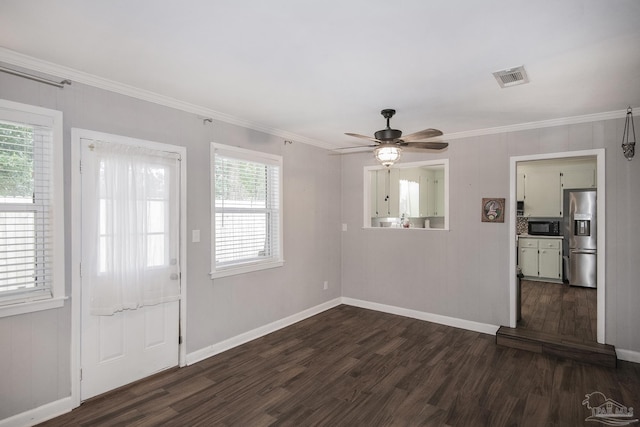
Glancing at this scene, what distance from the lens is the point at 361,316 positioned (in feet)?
16.5

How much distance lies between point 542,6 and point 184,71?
2.40 metres

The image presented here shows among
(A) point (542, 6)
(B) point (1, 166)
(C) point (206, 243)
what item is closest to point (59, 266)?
(B) point (1, 166)

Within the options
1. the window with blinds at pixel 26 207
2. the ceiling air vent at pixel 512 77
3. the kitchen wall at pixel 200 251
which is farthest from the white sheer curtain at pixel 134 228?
the ceiling air vent at pixel 512 77

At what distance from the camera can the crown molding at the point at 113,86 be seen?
238 cm

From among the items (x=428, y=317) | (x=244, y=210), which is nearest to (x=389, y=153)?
(x=244, y=210)

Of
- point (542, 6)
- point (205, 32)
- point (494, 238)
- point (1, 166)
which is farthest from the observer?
point (494, 238)

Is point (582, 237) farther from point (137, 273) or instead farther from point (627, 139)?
point (137, 273)

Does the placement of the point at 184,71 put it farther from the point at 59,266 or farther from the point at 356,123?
the point at 356,123

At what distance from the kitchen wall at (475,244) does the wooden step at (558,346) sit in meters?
0.26

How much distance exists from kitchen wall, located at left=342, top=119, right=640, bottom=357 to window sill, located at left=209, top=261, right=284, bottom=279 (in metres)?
1.65

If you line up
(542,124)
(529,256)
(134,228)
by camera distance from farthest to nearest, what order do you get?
(529,256) → (542,124) → (134,228)

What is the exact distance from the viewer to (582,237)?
662 cm

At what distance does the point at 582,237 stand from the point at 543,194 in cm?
120

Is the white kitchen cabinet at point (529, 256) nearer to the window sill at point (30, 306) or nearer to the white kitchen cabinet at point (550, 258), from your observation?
the white kitchen cabinet at point (550, 258)
